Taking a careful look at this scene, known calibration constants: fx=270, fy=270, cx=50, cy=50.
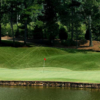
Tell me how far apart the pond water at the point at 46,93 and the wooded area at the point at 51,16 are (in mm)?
31713

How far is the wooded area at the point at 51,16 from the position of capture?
55.4m

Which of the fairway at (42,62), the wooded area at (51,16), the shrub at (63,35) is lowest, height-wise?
the fairway at (42,62)

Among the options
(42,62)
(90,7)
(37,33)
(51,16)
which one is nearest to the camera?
(42,62)

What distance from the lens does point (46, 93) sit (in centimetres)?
2205

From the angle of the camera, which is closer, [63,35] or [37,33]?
[37,33]

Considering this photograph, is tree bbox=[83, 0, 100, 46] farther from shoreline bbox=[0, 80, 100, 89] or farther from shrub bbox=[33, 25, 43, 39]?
shoreline bbox=[0, 80, 100, 89]

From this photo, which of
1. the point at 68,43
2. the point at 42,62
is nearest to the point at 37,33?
the point at 68,43

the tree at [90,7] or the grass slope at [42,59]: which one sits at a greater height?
the tree at [90,7]

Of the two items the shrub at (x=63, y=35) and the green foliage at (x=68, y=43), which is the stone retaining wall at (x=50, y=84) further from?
the shrub at (x=63, y=35)

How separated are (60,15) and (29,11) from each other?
13579 millimetres

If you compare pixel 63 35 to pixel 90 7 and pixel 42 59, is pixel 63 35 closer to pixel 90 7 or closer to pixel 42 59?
pixel 90 7

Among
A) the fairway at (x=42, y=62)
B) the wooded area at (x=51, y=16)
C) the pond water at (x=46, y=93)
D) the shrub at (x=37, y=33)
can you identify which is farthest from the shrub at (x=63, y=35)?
the pond water at (x=46, y=93)

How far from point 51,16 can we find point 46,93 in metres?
46.1

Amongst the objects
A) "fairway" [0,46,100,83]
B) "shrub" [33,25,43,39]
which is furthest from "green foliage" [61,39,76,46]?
"fairway" [0,46,100,83]
